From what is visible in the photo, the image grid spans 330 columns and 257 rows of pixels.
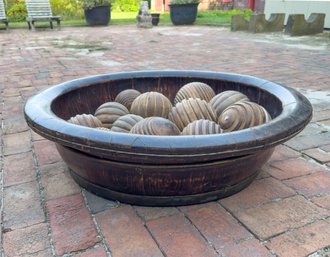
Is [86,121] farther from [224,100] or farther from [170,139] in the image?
[224,100]

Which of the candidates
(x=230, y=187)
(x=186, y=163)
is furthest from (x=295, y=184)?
(x=186, y=163)

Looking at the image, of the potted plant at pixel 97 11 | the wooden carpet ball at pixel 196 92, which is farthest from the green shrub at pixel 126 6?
the wooden carpet ball at pixel 196 92

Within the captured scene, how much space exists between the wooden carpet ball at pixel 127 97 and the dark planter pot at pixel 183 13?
35.1 feet

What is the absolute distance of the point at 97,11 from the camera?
12.7 meters

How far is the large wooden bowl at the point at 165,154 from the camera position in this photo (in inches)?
58.7

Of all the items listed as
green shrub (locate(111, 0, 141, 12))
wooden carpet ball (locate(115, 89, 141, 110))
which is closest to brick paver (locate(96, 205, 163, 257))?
wooden carpet ball (locate(115, 89, 141, 110))

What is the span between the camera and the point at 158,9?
821 inches

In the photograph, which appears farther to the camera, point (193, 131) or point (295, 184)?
point (295, 184)

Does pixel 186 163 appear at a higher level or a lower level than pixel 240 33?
higher

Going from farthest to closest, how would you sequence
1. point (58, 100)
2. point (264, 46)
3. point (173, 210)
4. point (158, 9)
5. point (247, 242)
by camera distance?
point (158, 9)
point (264, 46)
point (58, 100)
point (173, 210)
point (247, 242)

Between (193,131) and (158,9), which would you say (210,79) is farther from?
(158,9)

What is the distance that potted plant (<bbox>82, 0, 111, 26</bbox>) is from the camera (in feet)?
41.2

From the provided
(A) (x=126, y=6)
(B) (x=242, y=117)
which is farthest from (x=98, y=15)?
(B) (x=242, y=117)

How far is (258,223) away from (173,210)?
43cm
